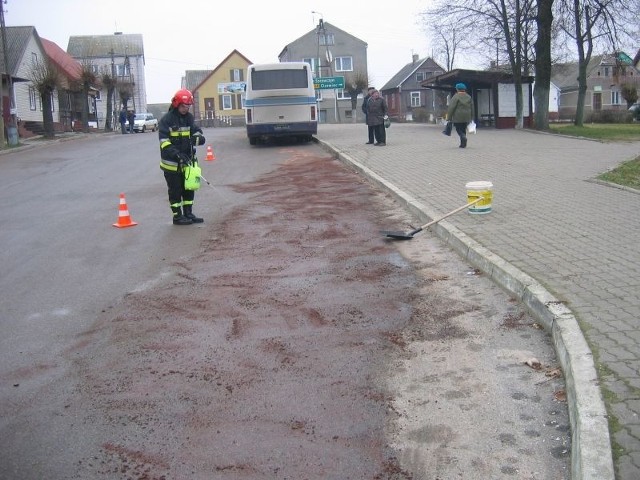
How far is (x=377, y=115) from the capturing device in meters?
21.9

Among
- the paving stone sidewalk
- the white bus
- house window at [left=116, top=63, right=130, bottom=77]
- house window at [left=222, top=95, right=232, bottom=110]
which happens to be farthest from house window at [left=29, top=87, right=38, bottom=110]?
house window at [left=222, top=95, right=232, bottom=110]

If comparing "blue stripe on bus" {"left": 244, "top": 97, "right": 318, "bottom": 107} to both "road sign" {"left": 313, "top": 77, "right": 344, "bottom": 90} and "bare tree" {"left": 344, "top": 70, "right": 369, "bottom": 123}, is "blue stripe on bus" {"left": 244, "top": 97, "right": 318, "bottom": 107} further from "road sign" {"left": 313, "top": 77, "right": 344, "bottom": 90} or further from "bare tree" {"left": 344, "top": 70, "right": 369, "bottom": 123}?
"bare tree" {"left": 344, "top": 70, "right": 369, "bottom": 123}

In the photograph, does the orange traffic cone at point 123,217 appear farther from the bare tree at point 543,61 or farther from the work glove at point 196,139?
the bare tree at point 543,61

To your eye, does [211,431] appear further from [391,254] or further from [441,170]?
[441,170]

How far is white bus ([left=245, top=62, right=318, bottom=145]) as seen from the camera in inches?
980

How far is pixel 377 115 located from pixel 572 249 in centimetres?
1483

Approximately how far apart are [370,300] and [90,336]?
246 centimetres

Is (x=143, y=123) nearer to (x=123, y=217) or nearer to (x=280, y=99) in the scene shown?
(x=280, y=99)

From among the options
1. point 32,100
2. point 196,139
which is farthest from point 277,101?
point 32,100

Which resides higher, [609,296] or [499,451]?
[609,296]

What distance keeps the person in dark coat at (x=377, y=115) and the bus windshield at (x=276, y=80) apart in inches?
154

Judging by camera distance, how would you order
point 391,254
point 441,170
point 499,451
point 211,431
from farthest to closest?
1. point 441,170
2. point 391,254
3. point 211,431
4. point 499,451

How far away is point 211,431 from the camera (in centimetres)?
417

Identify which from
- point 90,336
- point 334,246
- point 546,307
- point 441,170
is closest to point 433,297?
point 546,307
